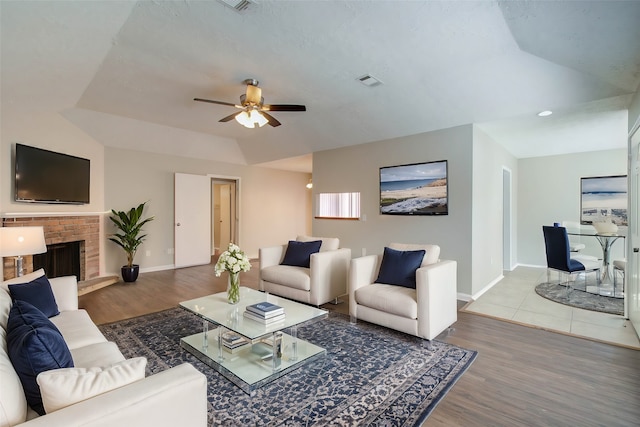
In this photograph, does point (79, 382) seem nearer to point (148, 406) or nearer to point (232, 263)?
point (148, 406)

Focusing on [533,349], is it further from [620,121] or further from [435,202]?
[620,121]

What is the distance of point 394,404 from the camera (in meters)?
1.94

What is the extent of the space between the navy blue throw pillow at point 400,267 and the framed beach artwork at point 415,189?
1.46m

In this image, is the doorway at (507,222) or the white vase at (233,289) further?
the doorway at (507,222)

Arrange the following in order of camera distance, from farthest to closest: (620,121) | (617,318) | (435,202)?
(435,202) → (620,121) → (617,318)

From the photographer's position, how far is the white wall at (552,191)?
5680 mm

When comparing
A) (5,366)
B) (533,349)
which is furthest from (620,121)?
(5,366)

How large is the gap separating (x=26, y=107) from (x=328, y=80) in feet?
12.2

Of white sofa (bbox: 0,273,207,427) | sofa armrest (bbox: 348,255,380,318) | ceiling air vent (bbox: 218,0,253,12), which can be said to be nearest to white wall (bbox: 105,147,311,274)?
ceiling air vent (bbox: 218,0,253,12)

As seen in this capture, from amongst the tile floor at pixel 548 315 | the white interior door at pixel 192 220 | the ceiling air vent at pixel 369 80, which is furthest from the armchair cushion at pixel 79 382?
the white interior door at pixel 192 220

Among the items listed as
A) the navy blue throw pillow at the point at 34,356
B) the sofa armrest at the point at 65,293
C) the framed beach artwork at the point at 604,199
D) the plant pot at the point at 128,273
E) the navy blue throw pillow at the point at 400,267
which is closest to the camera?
the navy blue throw pillow at the point at 34,356

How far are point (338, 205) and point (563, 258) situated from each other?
3489mm

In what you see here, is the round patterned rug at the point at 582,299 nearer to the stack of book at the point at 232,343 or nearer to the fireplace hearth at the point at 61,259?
the stack of book at the point at 232,343

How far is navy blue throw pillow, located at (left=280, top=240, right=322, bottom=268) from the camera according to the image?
4117 mm
